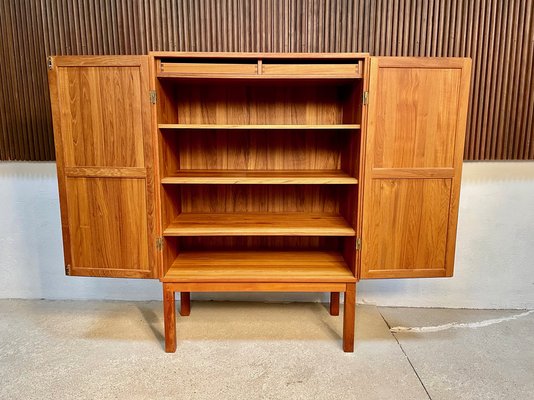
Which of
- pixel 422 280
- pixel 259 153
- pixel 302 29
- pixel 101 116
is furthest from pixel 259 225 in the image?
pixel 422 280

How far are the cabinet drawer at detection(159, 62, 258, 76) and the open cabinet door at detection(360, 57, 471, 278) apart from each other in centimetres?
71

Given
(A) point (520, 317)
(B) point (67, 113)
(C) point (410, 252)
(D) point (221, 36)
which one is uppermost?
(D) point (221, 36)

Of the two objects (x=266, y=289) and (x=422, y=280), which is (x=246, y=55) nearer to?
(x=266, y=289)

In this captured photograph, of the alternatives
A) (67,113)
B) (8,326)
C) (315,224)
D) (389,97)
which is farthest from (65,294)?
(389,97)

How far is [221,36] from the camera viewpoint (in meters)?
2.45

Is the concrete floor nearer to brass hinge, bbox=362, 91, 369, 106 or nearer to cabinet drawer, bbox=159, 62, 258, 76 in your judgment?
brass hinge, bbox=362, 91, 369, 106

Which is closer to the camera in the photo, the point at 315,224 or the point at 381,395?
the point at 381,395

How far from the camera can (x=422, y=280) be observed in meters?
2.82

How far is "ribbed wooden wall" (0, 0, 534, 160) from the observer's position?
2.41m

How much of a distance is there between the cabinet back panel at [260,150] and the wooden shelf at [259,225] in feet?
1.15

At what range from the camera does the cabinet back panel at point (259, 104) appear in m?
2.42

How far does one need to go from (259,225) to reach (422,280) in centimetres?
153

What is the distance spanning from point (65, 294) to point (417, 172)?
9.57 feet

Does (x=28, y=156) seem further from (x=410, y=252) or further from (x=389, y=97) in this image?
(x=410, y=252)
